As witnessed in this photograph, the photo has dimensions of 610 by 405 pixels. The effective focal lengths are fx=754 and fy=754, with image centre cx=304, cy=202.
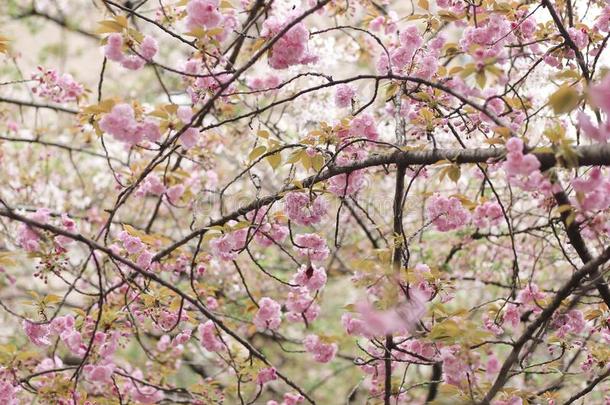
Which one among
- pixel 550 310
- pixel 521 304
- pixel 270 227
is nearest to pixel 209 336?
pixel 270 227

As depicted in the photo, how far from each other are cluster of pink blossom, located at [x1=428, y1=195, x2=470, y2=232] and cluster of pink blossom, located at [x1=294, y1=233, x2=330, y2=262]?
403 mm

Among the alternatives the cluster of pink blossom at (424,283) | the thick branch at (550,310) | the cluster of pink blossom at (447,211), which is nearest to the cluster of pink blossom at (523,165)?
the thick branch at (550,310)

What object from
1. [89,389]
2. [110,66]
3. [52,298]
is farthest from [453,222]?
[110,66]

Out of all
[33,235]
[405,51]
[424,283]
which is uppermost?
[405,51]

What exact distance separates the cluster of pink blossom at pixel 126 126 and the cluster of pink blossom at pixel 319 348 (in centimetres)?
129

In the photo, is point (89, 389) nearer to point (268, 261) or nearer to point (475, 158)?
point (268, 261)

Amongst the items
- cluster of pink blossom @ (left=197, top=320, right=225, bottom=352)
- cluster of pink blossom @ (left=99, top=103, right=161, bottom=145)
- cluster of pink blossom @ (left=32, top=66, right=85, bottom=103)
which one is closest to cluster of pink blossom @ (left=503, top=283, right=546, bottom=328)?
cluster of pink blossom @ (left=197, top=320, right=225, bottom=352)

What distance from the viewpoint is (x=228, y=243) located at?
274 cm

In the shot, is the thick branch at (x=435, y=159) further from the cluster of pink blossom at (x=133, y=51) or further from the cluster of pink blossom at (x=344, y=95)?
the cluster of pink blossom at (x=133, y=51)

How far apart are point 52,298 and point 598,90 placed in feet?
6.37

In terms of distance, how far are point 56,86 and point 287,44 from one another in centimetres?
193

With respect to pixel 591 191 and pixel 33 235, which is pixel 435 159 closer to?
pixel 591 191

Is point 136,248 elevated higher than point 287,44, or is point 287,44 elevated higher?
point 287,44

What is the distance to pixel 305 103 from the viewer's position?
4246 millimetres
